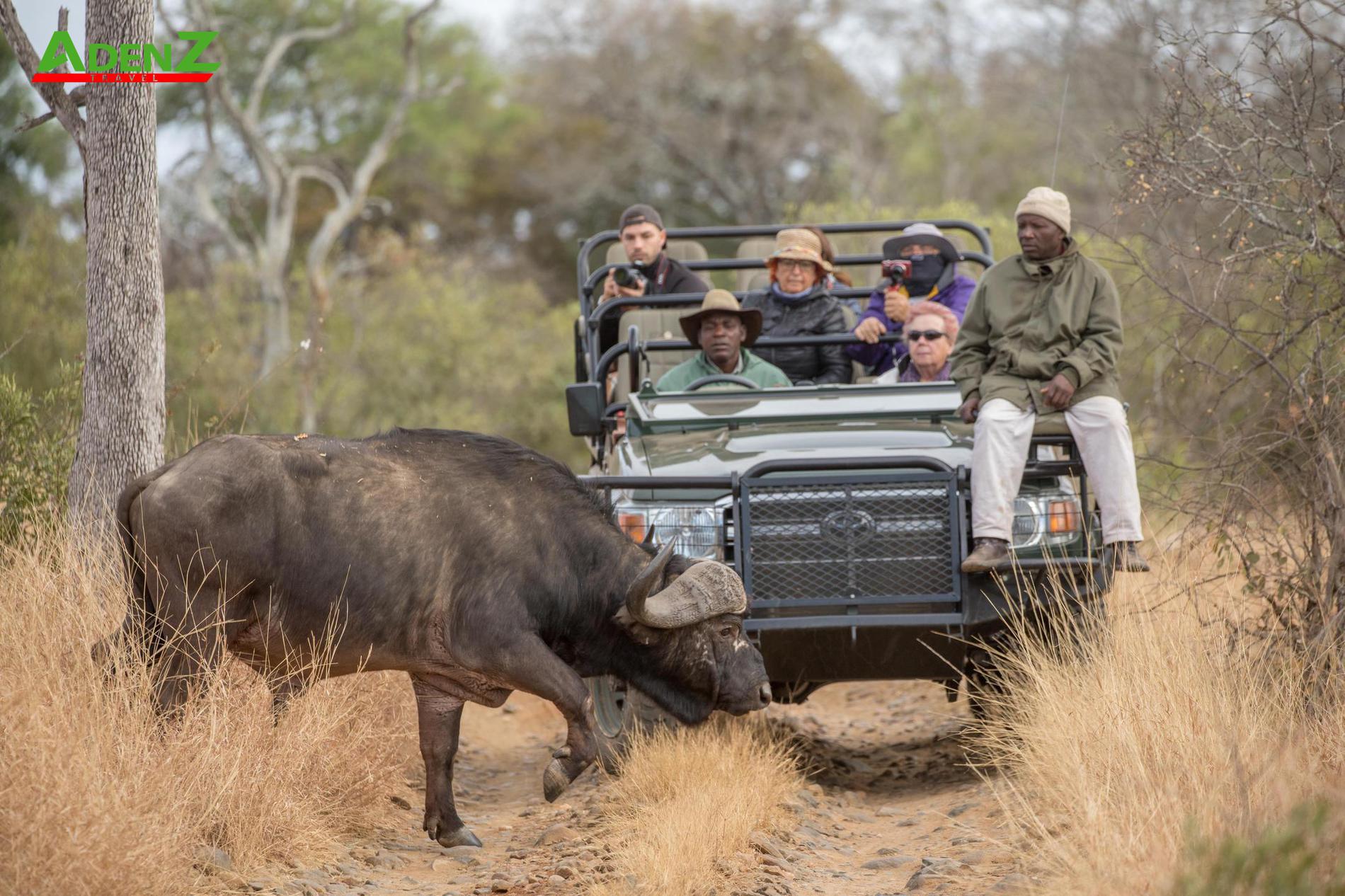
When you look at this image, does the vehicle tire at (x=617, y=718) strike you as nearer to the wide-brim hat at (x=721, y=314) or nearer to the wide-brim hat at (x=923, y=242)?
the wide-brim hat at (x=721, y=314)

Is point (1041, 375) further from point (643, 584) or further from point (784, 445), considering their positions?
point (643, 584)

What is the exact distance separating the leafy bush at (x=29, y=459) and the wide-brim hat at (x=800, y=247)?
158 inches

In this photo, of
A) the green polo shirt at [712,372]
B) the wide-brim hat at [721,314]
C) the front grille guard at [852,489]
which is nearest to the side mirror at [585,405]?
the green polo shirt at [712,372]

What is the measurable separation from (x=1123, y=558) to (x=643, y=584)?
83.0 inches

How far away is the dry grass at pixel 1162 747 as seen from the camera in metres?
4.58

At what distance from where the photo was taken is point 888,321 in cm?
913

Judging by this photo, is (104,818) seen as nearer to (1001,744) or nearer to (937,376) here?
(1001,744)

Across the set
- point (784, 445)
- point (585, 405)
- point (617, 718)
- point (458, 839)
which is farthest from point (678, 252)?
point (458, 839)

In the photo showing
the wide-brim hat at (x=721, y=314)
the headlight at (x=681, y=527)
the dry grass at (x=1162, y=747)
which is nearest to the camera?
the dry grass at (x=1162, y=747)

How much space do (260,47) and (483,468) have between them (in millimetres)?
27151

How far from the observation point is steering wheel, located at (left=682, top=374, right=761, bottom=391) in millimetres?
8242

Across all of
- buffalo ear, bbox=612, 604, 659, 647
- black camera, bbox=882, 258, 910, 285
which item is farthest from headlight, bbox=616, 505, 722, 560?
black camera, bbox=882, 258, 910, 285

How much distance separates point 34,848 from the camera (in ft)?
14.8

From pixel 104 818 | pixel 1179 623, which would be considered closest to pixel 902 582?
pixel 1179 623
